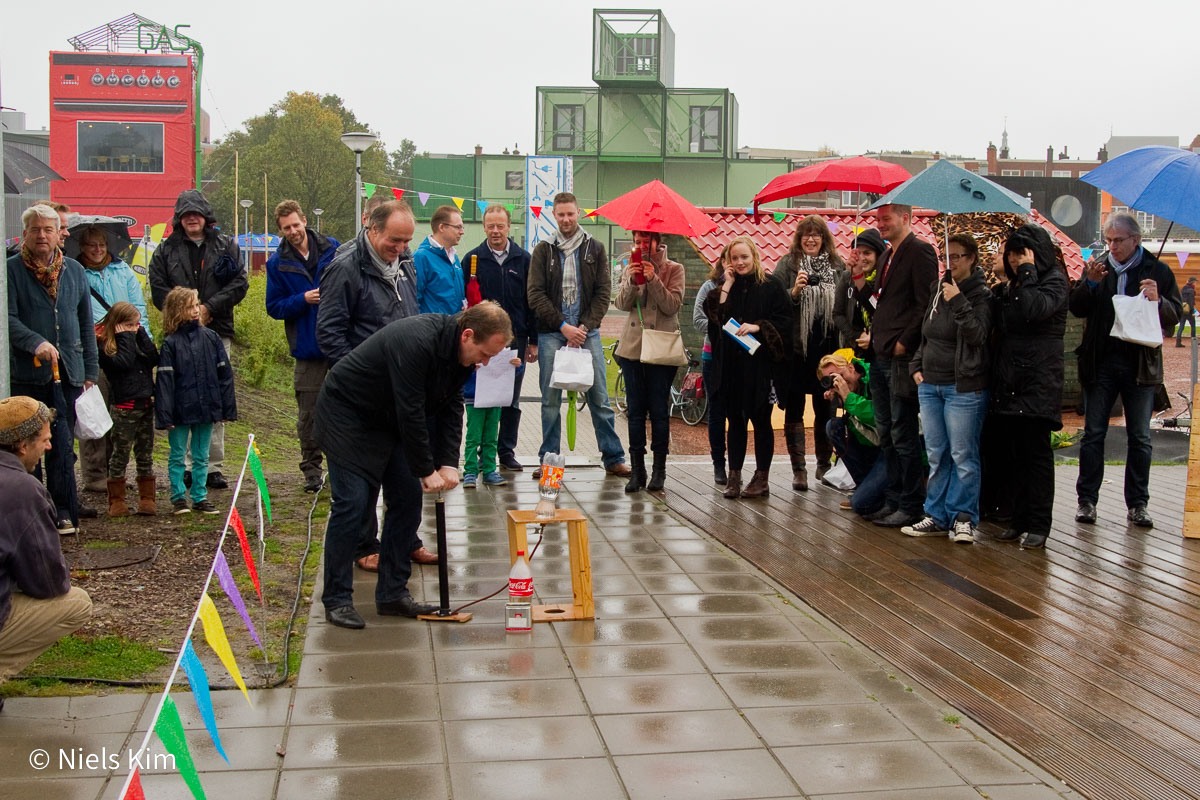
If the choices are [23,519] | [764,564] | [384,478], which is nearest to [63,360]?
[384,478]

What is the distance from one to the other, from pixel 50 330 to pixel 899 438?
5.33m

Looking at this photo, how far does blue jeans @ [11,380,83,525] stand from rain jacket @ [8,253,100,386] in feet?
0.26

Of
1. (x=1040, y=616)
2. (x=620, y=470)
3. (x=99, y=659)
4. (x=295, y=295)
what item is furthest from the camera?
(x=620, y=470)

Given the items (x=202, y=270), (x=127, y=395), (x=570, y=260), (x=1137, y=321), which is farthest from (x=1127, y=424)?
(x=127, y=395)

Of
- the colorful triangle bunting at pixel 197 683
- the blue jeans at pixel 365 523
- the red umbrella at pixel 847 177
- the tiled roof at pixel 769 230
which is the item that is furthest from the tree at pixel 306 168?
the colorful triangle bunting at pixel 197 683

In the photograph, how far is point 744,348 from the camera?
8.57 m

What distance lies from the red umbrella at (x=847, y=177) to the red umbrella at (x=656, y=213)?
139 cm

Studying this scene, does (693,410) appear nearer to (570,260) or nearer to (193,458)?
(570,260)

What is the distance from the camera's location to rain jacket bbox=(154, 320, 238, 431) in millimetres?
7727

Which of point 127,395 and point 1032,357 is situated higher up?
point 1032,357

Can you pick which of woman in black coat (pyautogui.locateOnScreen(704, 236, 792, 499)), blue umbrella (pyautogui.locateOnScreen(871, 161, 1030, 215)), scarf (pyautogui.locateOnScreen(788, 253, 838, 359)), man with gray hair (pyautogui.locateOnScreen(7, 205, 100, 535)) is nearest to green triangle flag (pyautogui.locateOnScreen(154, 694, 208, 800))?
man with gray hair (pyautogui.locateOnScreen(7, 205, 100, 535))

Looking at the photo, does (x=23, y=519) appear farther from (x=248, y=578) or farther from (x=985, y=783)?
(x=985, y=783)

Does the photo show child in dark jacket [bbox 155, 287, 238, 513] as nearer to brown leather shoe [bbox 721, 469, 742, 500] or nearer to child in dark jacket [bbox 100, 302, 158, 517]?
child in dark jacket [bbox 100, 302, 158, 517]

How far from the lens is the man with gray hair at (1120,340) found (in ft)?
25.2
